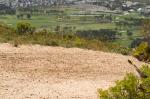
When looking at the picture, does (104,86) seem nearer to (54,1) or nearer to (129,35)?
(129,35)

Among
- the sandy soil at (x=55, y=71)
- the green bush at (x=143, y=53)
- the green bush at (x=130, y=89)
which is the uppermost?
the green bush at (x=130, y=89)

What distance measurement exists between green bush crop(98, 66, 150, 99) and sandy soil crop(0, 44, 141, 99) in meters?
3.68

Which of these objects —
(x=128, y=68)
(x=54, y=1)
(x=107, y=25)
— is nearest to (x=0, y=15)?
(x=107, y=25)

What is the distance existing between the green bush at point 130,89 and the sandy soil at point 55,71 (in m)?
3.68

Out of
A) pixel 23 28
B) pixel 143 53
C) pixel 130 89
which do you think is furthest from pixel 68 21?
pixel 130 89

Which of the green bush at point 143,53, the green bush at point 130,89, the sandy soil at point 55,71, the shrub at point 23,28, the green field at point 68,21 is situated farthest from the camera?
the green field at point 68,21

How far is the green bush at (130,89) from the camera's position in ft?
30.9

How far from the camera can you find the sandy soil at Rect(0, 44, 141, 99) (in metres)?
13.3

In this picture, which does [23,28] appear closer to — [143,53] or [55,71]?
[143,53]

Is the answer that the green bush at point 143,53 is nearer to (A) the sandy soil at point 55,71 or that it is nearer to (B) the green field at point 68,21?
(A) the sandy soil at point 55,71


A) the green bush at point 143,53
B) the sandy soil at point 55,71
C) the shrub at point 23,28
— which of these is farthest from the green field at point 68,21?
the sandy soil at point 55,71

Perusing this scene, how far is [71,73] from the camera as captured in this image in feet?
50.8

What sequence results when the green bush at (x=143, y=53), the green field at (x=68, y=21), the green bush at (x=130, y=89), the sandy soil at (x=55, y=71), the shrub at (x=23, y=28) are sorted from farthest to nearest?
the green field at (x=68, y=21)
the shrub at (x=23, y=28)
the green bush at (x=143, y=53)
the sandy soil at (x=55, y=71)
the green bush at (x=130, y=89)

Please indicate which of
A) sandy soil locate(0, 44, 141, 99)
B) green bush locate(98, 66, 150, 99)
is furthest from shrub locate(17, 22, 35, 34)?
green bush locate(98, 66, 150, 99)
